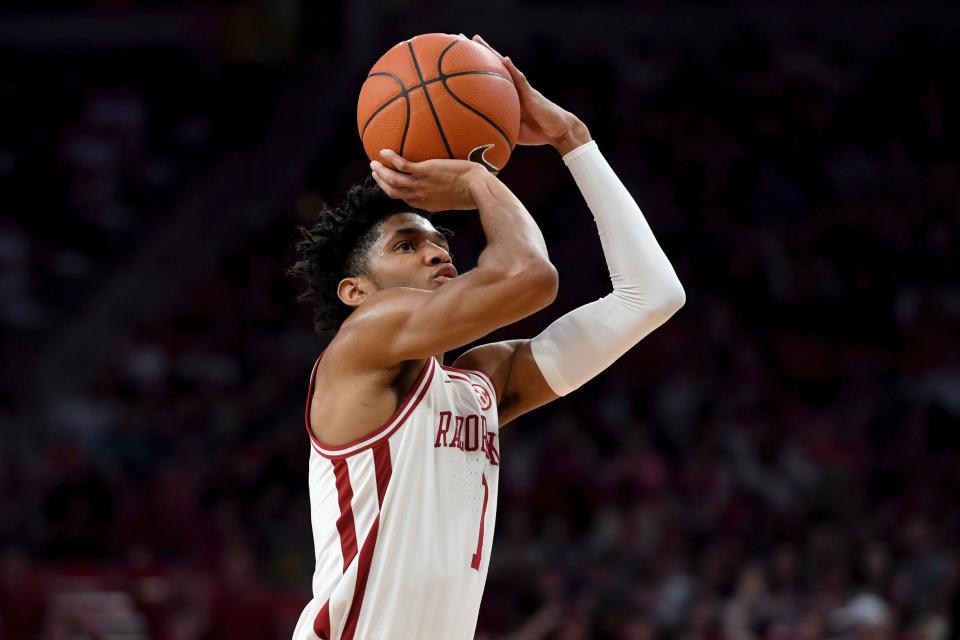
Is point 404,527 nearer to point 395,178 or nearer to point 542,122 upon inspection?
point 395,178

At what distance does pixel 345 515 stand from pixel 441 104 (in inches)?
46.0

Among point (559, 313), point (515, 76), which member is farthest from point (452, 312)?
point (559, 313)

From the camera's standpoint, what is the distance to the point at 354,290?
149 inches

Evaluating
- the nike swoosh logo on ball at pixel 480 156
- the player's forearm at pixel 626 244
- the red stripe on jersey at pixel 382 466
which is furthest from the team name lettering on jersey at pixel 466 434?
the nike swoosh logo on ball at pixel 480 156

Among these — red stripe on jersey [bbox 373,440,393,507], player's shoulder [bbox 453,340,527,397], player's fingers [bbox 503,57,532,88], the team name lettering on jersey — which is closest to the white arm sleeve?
player's shoulder [bbox 453,340,527,397]

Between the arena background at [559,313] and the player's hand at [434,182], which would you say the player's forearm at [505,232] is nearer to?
the player's hand at [434,182]

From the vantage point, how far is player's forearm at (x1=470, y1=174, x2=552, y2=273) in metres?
3.28

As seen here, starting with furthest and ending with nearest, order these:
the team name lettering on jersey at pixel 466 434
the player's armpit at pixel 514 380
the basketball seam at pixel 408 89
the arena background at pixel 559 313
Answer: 1. the arena background at pixel 559 313
2. the player's armpit at pixel 514 380
3. the basketball seam at pixel 408 89
4. the team name lettering on jersey at pixel 466 434

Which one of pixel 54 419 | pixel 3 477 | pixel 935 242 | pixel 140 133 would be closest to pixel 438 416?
pixel 3 477

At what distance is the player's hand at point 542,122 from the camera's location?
3826mm

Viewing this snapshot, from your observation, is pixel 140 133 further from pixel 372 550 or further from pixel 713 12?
pixel 372 550

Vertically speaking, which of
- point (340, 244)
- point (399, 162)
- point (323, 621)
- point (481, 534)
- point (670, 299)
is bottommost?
point (323, 621)

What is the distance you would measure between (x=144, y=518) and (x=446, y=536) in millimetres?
7337

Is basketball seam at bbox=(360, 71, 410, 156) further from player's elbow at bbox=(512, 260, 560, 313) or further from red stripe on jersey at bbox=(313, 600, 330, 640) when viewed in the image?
red stripe on jersey at bbox=(313, 600, 330, 640)
